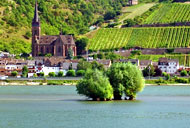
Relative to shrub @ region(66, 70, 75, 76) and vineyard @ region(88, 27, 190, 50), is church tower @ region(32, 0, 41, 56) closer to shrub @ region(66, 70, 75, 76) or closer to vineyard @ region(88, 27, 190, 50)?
vineyard @ region(88, 27, 190, 50)

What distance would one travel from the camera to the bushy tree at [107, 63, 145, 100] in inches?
2808

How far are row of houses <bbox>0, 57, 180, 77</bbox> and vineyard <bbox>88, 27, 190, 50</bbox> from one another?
1477cm

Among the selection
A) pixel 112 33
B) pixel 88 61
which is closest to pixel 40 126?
pixel 88 61

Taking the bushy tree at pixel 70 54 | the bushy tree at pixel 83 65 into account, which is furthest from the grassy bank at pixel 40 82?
the bushy tree at pixel 70 54

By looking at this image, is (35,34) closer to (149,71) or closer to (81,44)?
(81,44)

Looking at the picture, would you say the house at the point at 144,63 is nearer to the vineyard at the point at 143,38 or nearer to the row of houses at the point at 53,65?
the row of houses at the point at 53,65

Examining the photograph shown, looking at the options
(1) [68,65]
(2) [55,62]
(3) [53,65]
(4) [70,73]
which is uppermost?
(2) [55,62]

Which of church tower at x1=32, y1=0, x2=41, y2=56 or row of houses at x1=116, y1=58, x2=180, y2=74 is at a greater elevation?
church tower at x1=32, y1=0, x2=41, y2=56

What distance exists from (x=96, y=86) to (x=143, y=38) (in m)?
90.8

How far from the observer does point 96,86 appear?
6906 cm

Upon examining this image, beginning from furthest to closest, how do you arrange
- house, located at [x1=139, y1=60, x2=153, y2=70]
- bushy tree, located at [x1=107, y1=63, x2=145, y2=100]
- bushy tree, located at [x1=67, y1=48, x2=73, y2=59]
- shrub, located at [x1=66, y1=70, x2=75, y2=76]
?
bushy tree, located at [x1=67, y1=48, x2=73, y2=59], house, located at [x1=139, y1=60, x2=153, y2=70], shrub, located at [x1=66, y1=70, x2=75, y2=76], bushy tree, located at [x1=107, y1=63, x2=145, y2=100]

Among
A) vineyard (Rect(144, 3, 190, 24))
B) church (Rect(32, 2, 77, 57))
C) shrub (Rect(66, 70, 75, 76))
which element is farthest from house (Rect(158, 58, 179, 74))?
vineyard (Rect(144, 3, 190, 24))

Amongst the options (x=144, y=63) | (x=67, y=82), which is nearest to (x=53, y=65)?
(x=144, y=63)

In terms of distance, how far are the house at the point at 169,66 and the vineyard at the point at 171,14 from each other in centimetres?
3200
